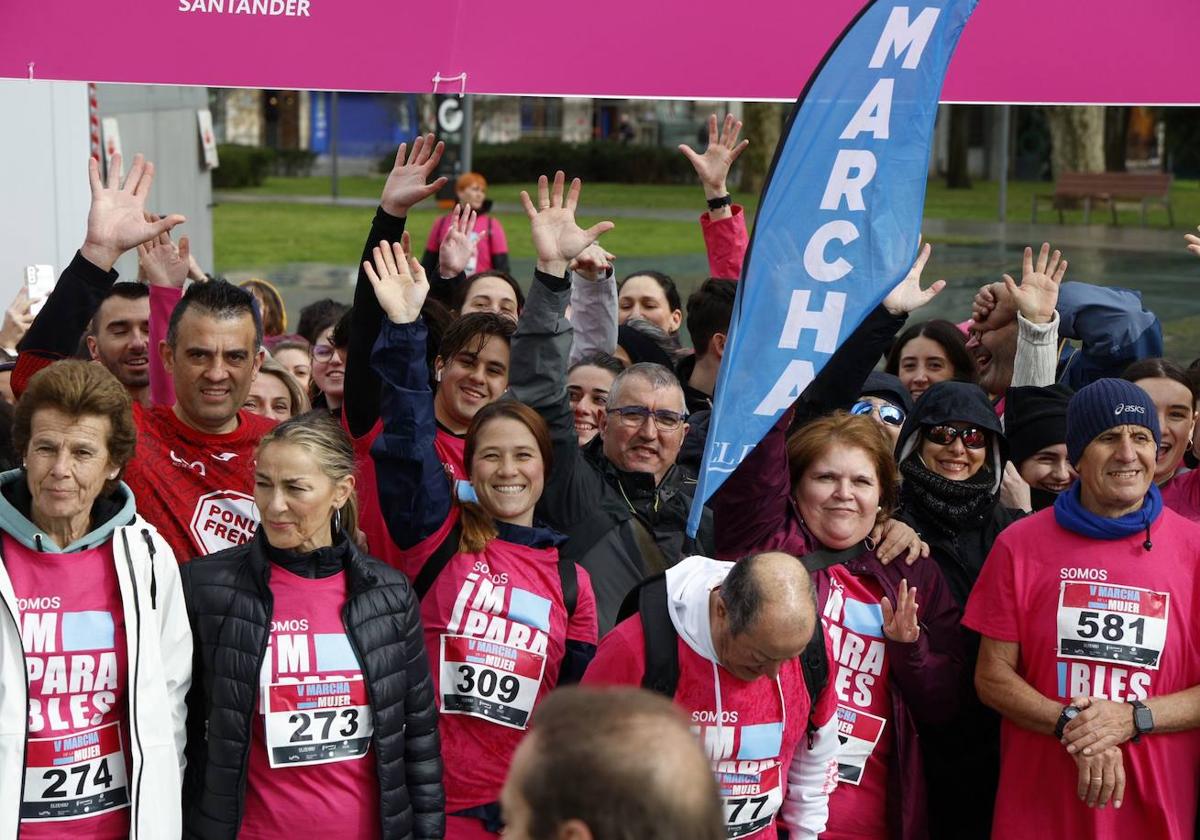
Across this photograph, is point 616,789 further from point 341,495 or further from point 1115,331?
point 1115,331

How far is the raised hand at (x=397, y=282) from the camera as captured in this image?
4508mm

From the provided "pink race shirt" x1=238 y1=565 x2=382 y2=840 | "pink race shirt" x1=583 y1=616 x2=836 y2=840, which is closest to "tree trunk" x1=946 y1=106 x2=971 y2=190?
"pink race shirt" x1=583 y1=616 x2=836 y2=840

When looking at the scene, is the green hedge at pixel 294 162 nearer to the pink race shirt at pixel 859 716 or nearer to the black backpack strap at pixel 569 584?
the black backpack strap at pixel 569 584

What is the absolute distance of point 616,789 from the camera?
1.99 m

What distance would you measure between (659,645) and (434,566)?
82cm

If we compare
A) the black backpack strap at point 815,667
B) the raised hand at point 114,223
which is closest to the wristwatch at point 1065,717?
the black backpack strap at point 815,667

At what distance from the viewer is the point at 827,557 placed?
14.4 feet

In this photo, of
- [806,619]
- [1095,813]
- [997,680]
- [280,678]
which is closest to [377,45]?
[280,678]

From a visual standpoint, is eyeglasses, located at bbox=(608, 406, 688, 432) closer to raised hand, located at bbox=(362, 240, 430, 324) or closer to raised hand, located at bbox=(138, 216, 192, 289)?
raised hand, located at bbox=(362, 240, 430, 324)

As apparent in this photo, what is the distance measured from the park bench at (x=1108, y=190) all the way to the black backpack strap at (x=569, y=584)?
25.6 m

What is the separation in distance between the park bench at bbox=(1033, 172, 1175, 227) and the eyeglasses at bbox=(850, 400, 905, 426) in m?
24.1

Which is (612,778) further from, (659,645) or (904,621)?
(904,621)

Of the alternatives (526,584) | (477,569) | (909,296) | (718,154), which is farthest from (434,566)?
(718,154)

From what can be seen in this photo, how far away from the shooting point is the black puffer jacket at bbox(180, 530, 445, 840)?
3.88 meters
